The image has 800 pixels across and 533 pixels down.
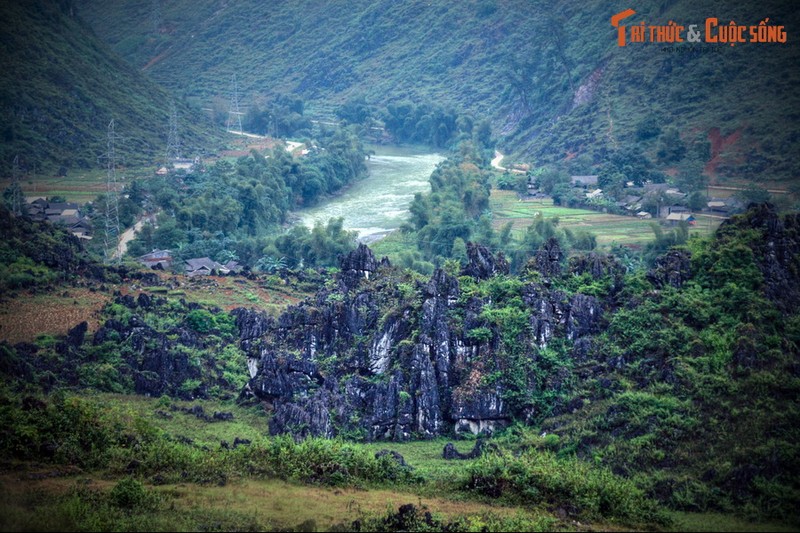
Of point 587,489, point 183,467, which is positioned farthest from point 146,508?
point 587,489

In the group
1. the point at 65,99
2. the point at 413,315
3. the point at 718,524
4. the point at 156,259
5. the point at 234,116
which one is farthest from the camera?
the point at 234,116

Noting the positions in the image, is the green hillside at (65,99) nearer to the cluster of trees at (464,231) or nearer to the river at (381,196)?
the river at (381,196)

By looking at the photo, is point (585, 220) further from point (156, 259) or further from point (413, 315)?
point (413, 315)

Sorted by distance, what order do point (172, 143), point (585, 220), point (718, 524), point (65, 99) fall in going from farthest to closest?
point (172, 143)
point (65, 99)
point (585, 220)
point (718, 524)

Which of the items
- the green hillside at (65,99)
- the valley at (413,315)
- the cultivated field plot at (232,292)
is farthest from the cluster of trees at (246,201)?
the green hillside at (65,99)

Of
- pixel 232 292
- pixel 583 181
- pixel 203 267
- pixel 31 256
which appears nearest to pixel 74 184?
pixel 203 267

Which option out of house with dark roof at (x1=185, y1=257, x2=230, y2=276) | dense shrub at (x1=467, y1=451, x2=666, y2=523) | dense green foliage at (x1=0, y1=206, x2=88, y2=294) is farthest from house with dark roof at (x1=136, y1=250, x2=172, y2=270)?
dense shrub at (x1=467, y1=451, x2=666, y2=523)
